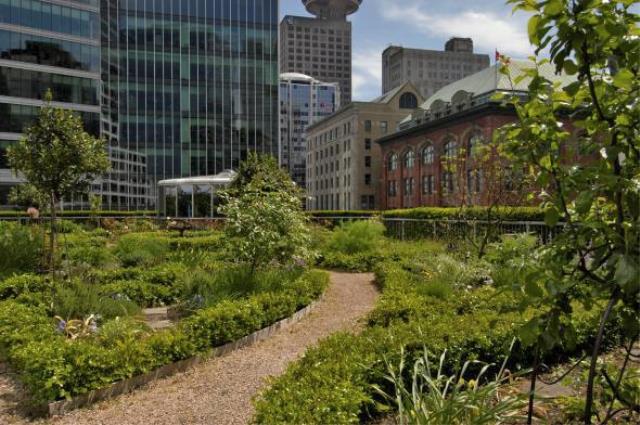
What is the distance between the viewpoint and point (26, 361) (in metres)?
4.71

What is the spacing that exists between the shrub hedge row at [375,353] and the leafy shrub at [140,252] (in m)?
7.44

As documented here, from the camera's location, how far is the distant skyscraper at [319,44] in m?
191

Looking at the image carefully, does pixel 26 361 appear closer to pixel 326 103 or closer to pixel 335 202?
pixel 335 202

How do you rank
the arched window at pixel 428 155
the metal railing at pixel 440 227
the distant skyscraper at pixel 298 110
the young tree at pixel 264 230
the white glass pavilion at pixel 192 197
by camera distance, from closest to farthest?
the young tree at pixel 264 230 < the metal railing at pixel 440 227 < the white glass pavilion at pixel 192 197 < the arched window at pixel 428 155 < the distant skyscraper at pixel 298 110

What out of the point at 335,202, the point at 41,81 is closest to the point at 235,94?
the point at 41,81

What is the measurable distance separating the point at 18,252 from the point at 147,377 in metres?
6.61

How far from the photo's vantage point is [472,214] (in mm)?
13914

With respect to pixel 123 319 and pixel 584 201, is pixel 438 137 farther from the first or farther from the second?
pixel 584 201

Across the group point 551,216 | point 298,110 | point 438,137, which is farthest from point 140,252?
point 298,110

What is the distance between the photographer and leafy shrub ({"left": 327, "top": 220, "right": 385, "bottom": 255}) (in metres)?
14.5

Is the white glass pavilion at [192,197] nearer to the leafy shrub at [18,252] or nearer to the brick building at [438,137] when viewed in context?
the brick building at [438,137]

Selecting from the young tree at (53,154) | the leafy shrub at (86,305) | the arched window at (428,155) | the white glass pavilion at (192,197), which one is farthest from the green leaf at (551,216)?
the arched window at (428,155)

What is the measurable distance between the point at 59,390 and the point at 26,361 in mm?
572

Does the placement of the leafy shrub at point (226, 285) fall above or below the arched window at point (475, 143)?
below
